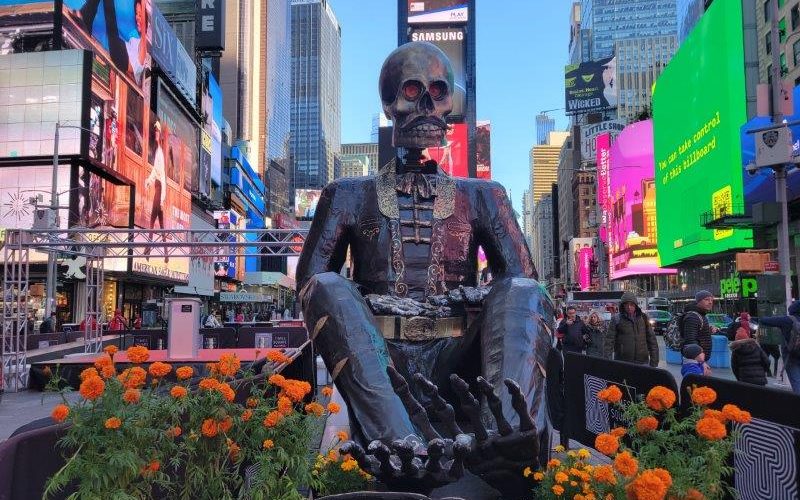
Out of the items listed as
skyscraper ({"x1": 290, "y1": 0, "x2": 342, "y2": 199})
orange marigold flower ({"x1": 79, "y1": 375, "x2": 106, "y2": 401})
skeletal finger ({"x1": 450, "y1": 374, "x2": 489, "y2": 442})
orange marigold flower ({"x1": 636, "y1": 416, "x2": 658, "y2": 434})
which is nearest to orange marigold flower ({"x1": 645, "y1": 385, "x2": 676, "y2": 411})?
orange marigold flower ({"x1": 636, "y1": 416, "x2": 658, "y2": 434})

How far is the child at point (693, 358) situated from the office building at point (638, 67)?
111670 mm

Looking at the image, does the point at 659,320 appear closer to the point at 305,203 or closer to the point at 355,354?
the point at 355,354

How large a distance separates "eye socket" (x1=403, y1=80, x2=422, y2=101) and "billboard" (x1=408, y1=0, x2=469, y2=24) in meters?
40.2

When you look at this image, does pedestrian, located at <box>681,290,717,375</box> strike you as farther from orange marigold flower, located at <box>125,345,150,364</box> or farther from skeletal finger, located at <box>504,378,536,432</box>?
orange marigold flower, located at <box>125,345,150,364</box>

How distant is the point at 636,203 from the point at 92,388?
60.5 meters

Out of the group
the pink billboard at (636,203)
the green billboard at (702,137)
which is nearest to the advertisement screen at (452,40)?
the green billboard at (702,137)

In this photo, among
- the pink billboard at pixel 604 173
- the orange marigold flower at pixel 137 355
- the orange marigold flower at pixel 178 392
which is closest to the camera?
the orange marigold flower at pixel 178 392

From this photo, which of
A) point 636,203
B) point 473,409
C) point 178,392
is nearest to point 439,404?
point 473,409

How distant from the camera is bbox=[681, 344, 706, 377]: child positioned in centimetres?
675

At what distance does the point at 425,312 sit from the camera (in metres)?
3.48

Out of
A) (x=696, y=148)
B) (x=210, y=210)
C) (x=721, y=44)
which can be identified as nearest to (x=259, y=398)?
(x=721, y=44)

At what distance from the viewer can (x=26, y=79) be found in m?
29.4

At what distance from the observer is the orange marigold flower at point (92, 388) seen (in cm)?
215

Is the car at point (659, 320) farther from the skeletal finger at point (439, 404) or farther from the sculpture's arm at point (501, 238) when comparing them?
the skeletal finger at point (439, 404)
